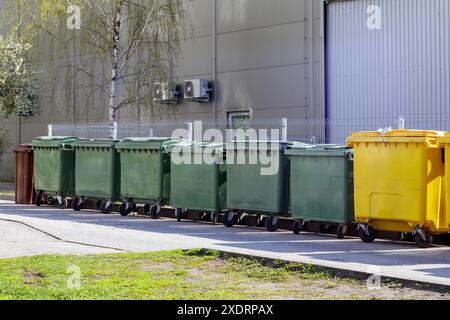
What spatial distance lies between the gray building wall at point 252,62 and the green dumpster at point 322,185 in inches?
329

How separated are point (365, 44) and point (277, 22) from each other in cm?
316

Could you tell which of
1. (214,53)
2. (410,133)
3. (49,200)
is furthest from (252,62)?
(410,133)

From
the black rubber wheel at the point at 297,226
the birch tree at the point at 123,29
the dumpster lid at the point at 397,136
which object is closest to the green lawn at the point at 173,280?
the dumpster lid at the point at 397,136

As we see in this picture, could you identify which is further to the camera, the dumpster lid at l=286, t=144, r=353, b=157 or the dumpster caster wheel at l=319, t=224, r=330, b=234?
the dumpster caster wheel at l=319, t=224, r=330, b=234

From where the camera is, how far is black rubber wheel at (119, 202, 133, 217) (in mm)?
18031

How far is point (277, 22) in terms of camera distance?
23.6m

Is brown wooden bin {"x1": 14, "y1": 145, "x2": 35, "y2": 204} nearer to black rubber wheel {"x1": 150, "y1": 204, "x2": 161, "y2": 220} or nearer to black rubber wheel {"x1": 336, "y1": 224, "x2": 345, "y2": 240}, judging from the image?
black rubber wheel {"x1": 150, "y1": 204, "x2": 161, "y2": 220}

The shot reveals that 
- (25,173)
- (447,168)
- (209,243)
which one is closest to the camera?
(447,168)

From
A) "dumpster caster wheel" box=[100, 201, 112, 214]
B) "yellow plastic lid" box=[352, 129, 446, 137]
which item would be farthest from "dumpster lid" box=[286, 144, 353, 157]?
Result: "dumpster caster wheel" box=[100, 201, 112, 214]

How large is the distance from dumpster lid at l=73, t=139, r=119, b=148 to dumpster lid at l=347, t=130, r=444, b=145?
7.01m

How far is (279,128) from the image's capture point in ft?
71.7

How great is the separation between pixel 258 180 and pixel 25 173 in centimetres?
805

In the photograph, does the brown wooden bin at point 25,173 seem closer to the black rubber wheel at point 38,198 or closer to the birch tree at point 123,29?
the black rubber wheel at point 38,198

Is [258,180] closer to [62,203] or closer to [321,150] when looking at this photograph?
[321,150]
